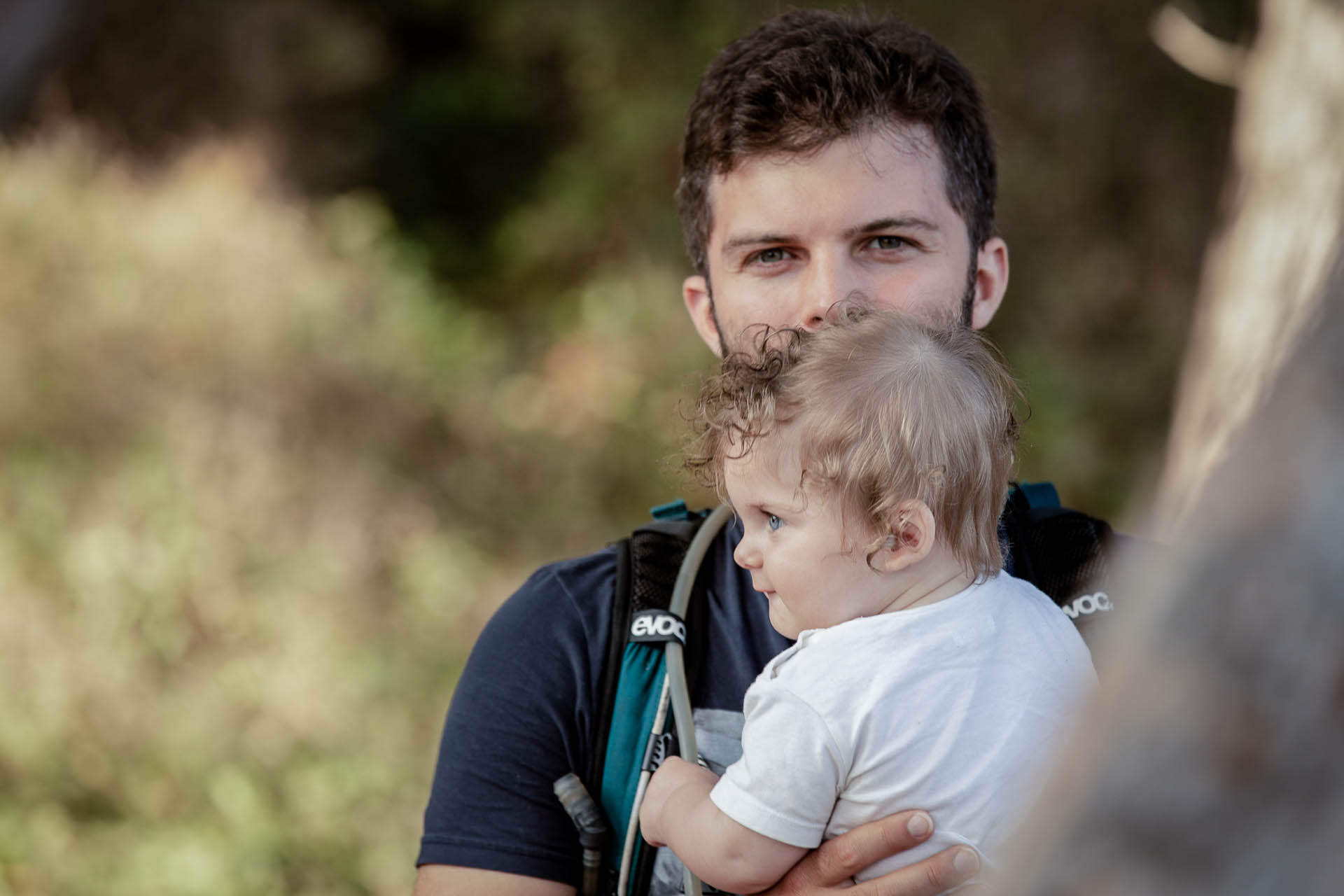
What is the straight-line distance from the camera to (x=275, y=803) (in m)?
4.45

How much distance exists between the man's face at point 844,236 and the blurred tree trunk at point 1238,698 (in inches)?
40.1

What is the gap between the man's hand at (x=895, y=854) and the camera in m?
1.14

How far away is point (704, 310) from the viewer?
75.4 inches

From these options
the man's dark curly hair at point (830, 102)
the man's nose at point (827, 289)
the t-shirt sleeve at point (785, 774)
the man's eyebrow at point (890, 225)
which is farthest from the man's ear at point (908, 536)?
the man's dark curly hair at point (830, 102)

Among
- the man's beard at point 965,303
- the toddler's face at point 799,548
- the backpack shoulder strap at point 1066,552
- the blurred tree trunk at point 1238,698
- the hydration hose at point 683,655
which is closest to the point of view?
the blurred tree trunk at point 1238,698

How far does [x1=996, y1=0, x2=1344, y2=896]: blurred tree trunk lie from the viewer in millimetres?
556

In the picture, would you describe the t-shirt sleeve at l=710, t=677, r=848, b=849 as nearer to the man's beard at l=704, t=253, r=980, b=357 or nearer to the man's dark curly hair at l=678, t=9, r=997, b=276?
the man's beard at l=704, t=253, r=980, b=357

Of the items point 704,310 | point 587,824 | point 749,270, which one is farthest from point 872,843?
point 704,310

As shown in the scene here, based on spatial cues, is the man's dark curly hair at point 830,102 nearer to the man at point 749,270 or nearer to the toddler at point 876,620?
the man at point 749,270

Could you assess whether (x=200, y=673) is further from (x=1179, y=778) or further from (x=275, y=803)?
(x=1179, y=778)

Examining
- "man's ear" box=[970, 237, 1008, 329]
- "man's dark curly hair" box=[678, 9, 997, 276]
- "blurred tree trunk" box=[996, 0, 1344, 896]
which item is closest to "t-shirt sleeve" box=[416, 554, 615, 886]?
"man's dark curly hair" box=[678, 9, 997, 276]

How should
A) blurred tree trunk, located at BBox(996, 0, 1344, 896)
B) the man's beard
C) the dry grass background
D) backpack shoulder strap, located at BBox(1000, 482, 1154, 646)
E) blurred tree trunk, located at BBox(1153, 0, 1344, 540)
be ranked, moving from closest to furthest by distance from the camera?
blurred tree trunk, located at BBox(996, 0, 1344, 896)
backpack shoulder strap, located at BBox(1000, 482, 1154, 646)
the man's beard
blurred tree trunk, located at BBox(1153, 0, 1344, 540)
the dry grass background

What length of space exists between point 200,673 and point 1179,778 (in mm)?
4639

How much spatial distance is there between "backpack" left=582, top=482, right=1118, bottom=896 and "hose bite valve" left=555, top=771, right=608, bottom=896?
13 mm
